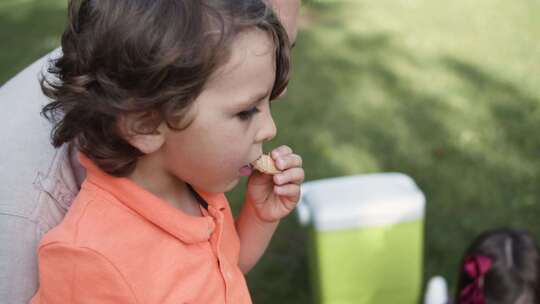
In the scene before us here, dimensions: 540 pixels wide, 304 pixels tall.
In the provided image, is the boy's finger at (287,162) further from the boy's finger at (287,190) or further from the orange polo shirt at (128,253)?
the orange polo shirt at (128,253)

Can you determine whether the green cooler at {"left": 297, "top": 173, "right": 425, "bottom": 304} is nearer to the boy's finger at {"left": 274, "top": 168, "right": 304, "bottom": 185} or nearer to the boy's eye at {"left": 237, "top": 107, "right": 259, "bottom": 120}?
the boy's finger at {"left": 274, "top": 168, "right": 304, "bottom": 185}

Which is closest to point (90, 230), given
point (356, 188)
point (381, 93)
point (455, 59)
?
point (356, 188)

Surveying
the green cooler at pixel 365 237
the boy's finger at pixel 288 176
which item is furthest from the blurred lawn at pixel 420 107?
the boy's finger at pixel 288 176

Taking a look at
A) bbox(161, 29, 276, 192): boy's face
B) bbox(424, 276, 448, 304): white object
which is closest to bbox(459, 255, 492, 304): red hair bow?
bbox(424, 276, 448, 304): white object

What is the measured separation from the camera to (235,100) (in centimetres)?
99

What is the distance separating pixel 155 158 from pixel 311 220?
2.56ft

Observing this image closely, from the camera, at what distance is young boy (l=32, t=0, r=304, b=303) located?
0.95 metres

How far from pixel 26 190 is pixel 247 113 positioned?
1.43ft

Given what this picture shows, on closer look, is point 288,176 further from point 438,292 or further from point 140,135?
point 438,292

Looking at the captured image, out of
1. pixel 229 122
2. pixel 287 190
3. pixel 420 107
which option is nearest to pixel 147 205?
pixel 229 122

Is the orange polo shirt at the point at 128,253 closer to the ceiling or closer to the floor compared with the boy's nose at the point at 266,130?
closer to the floor

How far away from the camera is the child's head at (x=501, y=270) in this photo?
158 cm

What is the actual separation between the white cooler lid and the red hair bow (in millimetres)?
191

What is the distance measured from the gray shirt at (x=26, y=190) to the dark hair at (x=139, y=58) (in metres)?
0.14
